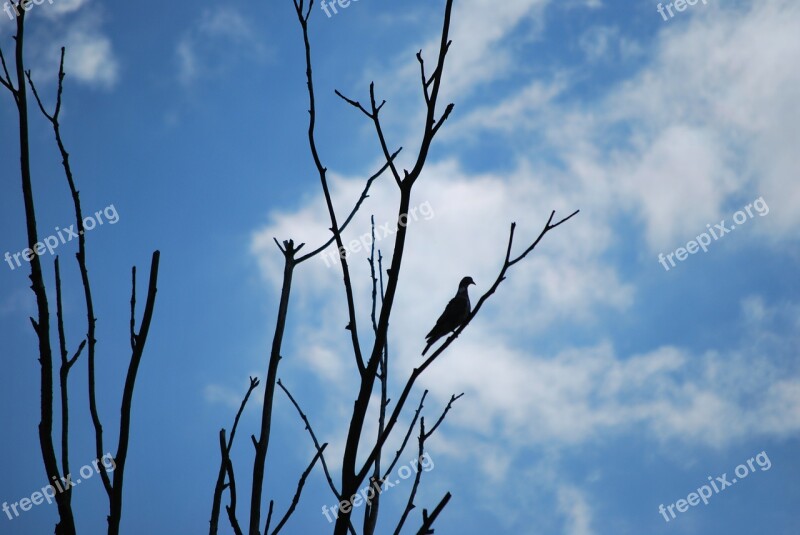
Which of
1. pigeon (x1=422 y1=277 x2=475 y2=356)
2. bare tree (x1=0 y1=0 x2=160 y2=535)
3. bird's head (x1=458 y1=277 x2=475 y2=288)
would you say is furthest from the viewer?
bird's head (x1=458 y1=277 x2=475 y2=288)

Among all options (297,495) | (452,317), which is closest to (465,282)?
(452,317)

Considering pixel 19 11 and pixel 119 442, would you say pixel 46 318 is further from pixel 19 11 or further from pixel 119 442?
pixel 19 11

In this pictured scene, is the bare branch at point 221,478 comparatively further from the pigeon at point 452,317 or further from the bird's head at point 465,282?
the bird's head at point 465,282

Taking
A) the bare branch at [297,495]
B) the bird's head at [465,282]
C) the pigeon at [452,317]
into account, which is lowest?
the bare branch at [297,495]

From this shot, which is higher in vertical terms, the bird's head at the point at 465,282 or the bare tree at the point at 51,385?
the bird's head at the point at 465,282

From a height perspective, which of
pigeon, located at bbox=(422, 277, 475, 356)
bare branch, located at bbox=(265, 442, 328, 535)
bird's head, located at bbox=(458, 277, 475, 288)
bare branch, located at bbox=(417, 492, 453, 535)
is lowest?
bare branch, located at bbox=(417, 492, 453, 535)

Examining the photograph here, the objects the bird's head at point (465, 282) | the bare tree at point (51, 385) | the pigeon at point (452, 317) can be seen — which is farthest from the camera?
the bird's head at point (465, 282)

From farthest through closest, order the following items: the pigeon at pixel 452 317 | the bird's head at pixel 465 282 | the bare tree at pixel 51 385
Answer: the bird's head at pixel 465 282 → the pigeon at pixel 452 317 → the bare tree at pixel 51 385

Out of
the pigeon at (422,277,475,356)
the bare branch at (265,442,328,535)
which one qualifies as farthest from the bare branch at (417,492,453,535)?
the pigeon at (422,277,475,356)

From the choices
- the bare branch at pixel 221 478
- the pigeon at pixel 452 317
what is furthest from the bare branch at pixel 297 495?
the pigeon at pixel 452 317

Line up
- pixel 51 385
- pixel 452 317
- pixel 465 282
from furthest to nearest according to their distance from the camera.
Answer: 1. pixel 465 282
2. pixel 452 317
3. pixel 51 385

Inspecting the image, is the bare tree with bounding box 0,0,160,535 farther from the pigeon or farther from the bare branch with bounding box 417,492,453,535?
the pigeon

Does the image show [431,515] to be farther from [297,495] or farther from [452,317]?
[452,317]

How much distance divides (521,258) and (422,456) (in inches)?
48.6
